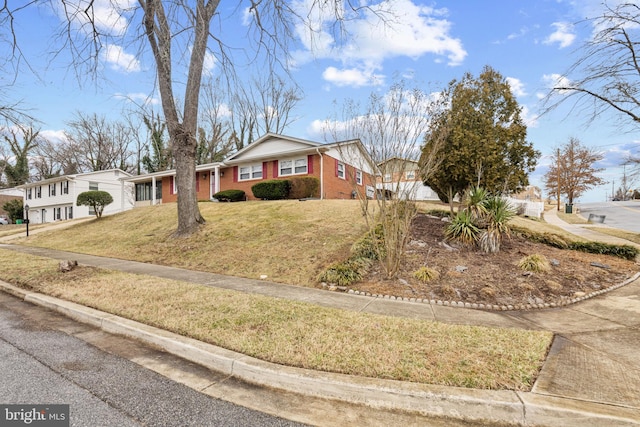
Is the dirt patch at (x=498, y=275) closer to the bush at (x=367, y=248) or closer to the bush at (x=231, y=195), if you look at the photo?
the bush at (x=367, y=248)

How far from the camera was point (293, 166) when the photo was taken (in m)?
19.6

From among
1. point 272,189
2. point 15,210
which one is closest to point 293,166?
point 272,189

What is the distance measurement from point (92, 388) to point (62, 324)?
241cm

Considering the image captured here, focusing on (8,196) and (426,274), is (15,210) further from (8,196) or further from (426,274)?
(426,274)

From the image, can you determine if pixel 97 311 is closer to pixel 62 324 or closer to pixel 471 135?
pixel 62 324

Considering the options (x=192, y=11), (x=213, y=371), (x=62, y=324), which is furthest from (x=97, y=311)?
(x=192, y=11)

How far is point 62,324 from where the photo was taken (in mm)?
4531

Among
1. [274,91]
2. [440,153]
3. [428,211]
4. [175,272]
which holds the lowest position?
[175,272]

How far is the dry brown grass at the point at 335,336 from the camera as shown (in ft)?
9.73

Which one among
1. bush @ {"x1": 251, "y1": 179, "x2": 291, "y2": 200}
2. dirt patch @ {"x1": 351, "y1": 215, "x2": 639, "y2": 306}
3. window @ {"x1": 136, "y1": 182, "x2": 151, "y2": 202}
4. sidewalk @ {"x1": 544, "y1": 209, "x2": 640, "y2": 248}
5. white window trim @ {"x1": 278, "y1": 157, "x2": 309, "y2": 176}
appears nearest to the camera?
dirt patch @ {"x1": 351, "y1": 215, "x2": 639, "y2": 306}

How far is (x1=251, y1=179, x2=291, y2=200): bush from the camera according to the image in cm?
1873

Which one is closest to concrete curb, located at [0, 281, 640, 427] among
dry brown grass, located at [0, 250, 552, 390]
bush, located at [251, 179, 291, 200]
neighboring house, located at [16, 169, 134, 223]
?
dry brown grass, located at [0, 250, 552, 390]

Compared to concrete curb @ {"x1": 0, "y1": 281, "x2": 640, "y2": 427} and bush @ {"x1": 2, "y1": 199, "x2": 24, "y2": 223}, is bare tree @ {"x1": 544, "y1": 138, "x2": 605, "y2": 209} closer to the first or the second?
concrete curb @ {"x1": 0, "y1": 281, "x2": 640, "y2": 427}

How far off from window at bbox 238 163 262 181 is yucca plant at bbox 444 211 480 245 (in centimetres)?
1445
